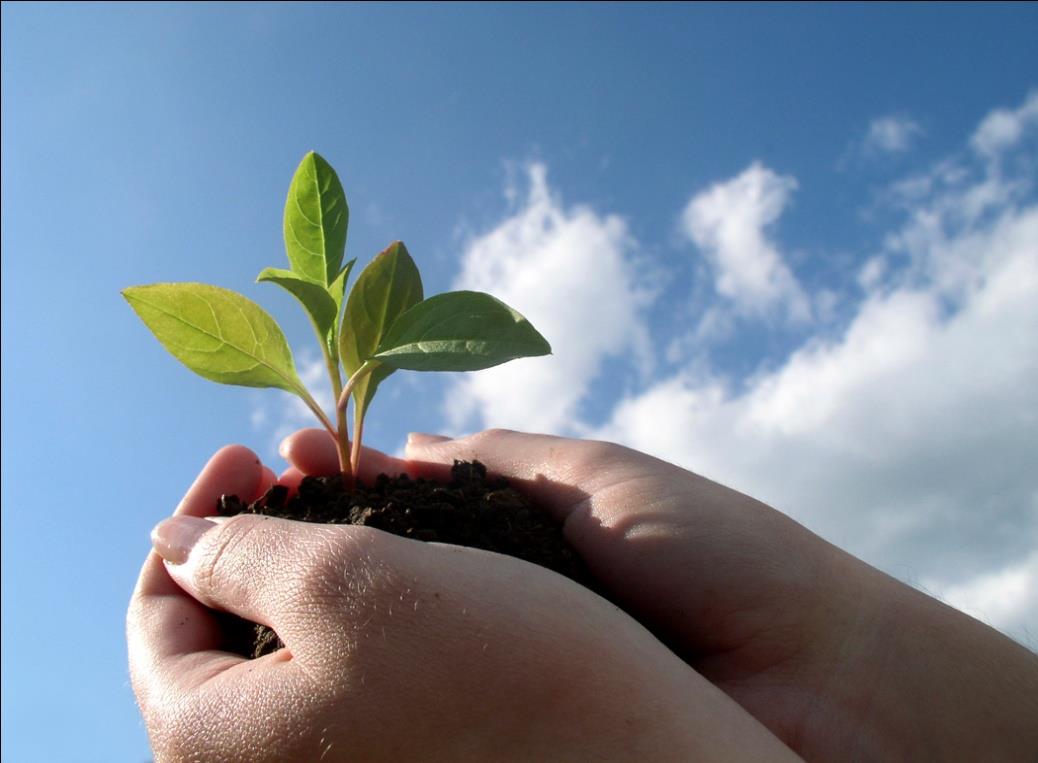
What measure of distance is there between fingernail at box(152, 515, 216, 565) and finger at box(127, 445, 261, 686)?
0.37ft

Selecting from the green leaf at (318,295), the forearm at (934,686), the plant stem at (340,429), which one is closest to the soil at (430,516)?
the plant stem at (340,429)

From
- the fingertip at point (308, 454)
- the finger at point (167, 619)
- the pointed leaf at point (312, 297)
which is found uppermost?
the pointed leaf at point (312, 297)

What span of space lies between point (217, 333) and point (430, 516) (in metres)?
0.65

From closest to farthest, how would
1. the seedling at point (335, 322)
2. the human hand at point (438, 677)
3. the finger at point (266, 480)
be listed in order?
the human hand at point (438, 677), the seedling at point (335, 322), the finger at point (266, 480)

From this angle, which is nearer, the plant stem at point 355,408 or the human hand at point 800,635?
the human hand at point 800,635

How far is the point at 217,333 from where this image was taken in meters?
1.69

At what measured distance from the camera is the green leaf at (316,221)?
5.76ft

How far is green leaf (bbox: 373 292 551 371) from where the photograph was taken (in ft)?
4.85

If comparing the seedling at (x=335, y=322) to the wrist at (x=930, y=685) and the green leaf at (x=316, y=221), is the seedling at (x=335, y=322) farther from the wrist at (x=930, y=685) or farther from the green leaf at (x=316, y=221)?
the wrist at (x=930, y=685)

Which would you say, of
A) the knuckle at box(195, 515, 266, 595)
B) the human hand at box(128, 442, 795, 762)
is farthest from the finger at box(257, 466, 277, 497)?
the human hand at box(128, 442, 795, 762)

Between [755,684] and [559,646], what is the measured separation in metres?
0.74

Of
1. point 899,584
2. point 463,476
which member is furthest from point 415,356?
point 899,584

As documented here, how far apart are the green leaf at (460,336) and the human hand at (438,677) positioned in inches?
18.1

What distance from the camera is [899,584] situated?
→ 178 centimetres
